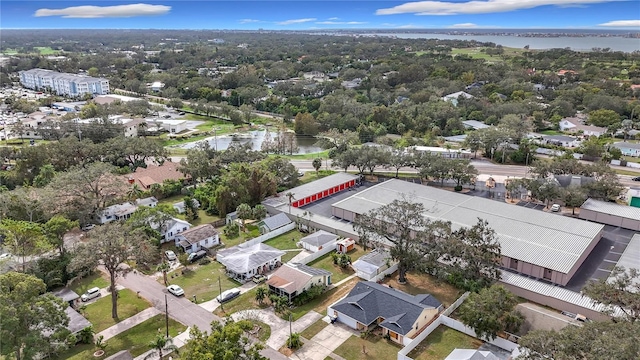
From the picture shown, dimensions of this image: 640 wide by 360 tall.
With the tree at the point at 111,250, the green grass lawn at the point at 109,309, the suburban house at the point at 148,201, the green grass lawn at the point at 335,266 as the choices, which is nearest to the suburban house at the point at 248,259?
the green grass lawn at the point at 335,266

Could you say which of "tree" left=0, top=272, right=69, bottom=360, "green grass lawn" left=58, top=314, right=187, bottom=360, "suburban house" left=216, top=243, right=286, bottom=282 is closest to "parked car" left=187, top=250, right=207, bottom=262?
"suburban house" left=216, top=243, right=286, bottom=282

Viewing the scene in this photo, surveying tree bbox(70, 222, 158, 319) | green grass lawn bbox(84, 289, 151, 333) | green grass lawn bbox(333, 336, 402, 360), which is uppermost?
tree bbox(70, 222, 158, 319)

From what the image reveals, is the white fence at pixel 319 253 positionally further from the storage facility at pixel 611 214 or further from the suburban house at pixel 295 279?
the storage facility at pixel 611 214

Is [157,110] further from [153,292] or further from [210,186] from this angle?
[153,292]

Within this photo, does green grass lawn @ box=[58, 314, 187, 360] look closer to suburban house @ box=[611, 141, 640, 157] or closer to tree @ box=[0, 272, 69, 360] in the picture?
tree @ box=[0, 272, 69, 360]

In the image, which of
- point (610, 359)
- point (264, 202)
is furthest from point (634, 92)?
point (610, 359)

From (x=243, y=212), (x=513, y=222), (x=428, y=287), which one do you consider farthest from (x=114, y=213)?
(x=513, y=222)
